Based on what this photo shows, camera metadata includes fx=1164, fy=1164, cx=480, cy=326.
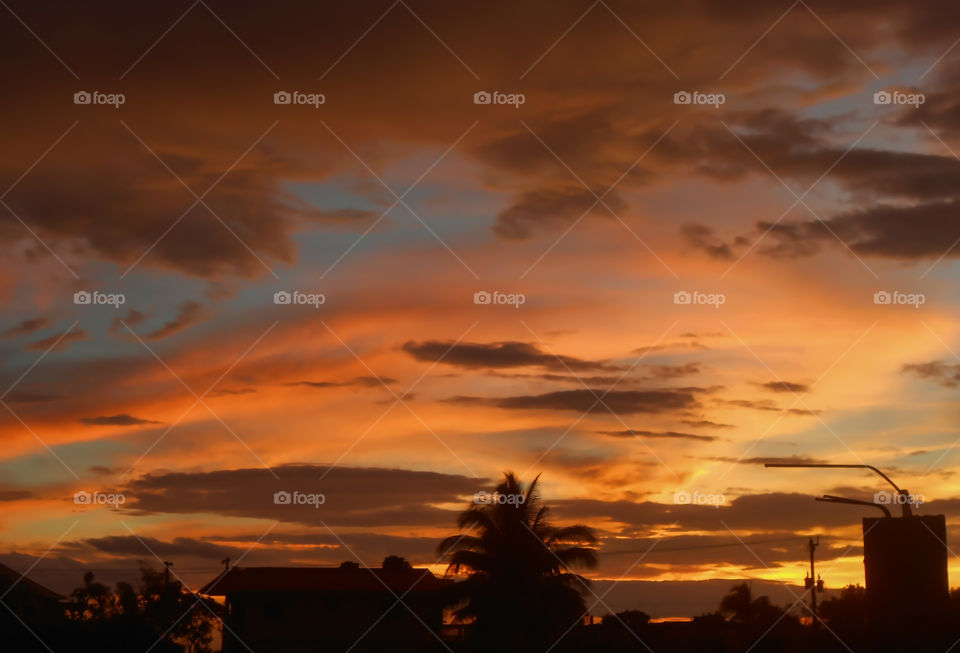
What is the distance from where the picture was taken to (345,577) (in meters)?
52.5

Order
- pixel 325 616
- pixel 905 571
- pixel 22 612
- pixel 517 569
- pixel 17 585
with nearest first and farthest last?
pixel 905 571
pixel 517 569
pixel 325 616
pixel 22 612
pixel 17 585

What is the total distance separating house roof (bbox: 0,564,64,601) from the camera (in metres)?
61.0

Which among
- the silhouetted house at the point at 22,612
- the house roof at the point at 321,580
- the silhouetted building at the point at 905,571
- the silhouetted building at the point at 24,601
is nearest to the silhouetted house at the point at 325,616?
the house roof at the point at 321,580

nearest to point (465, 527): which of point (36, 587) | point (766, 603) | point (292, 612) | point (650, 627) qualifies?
point (650, 627)

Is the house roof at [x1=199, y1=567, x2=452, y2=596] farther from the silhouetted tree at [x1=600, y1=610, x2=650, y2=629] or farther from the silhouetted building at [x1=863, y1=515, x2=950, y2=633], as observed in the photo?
the silhouetted building at [x1=863, y1=515, x2=950, y2=633]

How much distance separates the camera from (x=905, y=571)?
86.0ft

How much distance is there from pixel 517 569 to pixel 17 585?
41604 millimetres

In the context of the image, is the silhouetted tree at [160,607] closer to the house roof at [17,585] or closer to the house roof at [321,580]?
the house roof at [17,585]

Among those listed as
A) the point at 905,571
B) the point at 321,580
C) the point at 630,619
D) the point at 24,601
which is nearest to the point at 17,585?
the point at 24,601

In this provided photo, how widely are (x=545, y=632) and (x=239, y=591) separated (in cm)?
1679

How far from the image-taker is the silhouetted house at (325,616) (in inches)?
1944

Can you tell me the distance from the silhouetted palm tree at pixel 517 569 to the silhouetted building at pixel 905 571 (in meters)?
14.2

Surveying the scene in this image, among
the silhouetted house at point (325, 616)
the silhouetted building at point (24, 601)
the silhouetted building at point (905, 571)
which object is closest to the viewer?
the silhouetted building at point (905, 571)

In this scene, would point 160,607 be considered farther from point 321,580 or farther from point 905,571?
point 905,571
